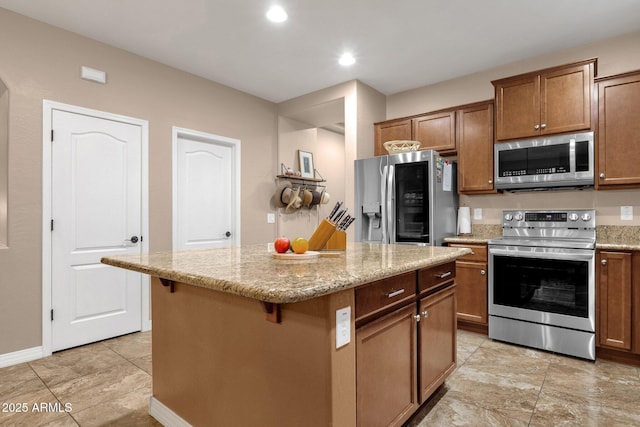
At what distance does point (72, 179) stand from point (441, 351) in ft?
10.6

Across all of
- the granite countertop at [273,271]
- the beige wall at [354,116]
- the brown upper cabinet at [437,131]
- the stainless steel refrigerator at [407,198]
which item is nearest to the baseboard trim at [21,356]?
the granite countertop at [273,271]

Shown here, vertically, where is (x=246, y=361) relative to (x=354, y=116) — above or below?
below

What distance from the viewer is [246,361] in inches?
57.5

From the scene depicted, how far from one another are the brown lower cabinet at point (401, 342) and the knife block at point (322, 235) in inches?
18.1

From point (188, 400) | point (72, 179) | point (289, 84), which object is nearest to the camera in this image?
→ point (188, 400)

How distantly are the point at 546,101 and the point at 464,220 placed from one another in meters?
1.37

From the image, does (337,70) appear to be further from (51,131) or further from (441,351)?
(441,351)

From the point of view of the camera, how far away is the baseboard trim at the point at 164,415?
1.83m

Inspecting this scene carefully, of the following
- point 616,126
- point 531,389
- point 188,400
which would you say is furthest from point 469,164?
point 188,400

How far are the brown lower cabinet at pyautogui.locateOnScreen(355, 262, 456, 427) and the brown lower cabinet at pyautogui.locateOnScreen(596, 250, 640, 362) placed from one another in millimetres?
1401

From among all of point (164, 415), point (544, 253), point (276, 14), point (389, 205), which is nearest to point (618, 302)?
point (544, 253)

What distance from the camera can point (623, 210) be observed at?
Answer: 308cm

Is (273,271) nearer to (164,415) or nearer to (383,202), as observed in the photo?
(164,415)

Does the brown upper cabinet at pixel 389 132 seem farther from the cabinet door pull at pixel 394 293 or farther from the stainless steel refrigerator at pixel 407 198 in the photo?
the cabinet door pull at pixel 394 293
